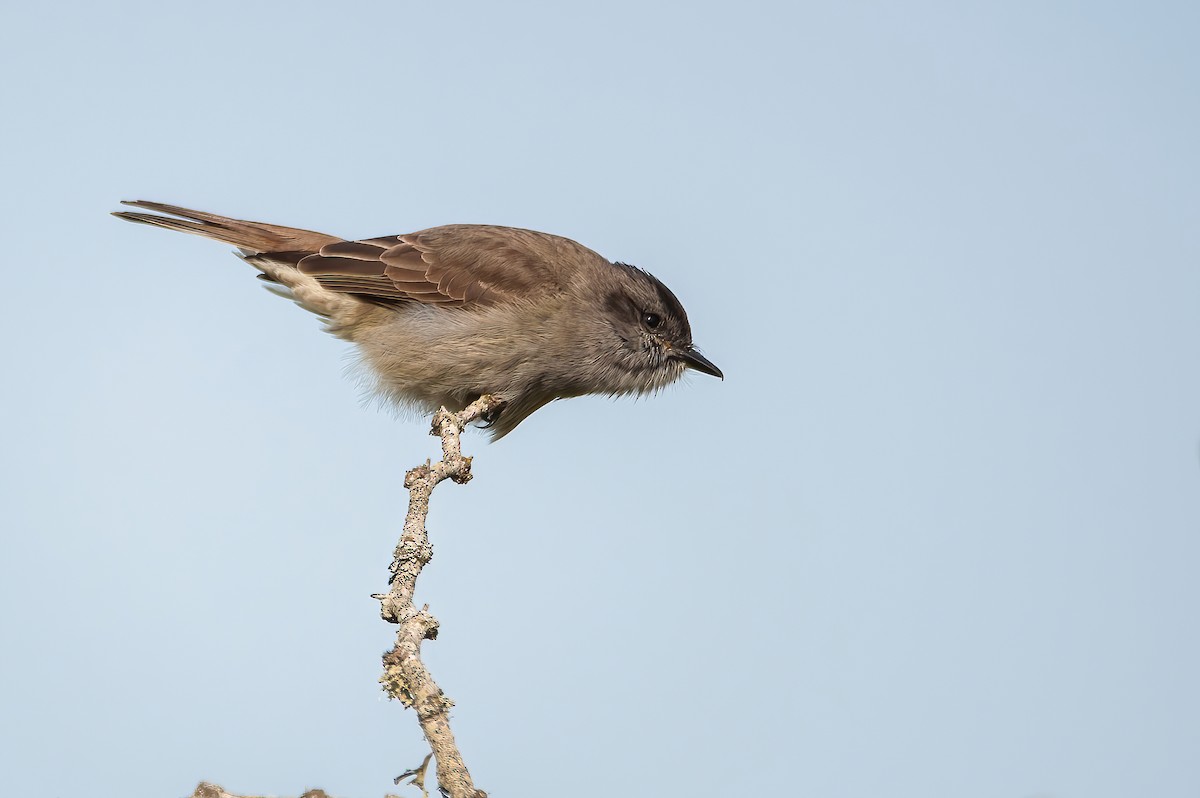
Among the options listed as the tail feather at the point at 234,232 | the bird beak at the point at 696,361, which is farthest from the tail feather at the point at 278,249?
the bird beak at the point at 696,361

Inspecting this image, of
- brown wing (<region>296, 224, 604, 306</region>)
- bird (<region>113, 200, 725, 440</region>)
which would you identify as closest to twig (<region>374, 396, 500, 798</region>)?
bird (<region>113, 200, 725, 440</region>)

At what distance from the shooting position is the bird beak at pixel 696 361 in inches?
300

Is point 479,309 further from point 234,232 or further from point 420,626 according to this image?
point 420,626

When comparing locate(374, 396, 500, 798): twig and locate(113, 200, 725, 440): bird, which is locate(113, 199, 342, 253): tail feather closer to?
locate(113, 200, 725, 440): bird

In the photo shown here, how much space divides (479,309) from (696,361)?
163 cm

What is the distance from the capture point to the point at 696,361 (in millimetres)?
7652

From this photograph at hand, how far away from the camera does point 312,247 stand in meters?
7.49

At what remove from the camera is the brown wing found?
7.02 meters

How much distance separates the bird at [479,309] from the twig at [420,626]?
1.55 m

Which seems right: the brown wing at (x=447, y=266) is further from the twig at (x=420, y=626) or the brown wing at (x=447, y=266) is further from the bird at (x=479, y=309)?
the twig at (x=420, y=626)

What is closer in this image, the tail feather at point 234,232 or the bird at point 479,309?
the bird at point 479,309

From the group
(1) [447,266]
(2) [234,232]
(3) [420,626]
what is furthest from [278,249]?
(3) [420,626]

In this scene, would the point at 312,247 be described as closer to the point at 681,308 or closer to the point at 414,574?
the point at 681,308

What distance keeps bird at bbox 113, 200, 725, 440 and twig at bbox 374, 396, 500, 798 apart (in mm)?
1555
